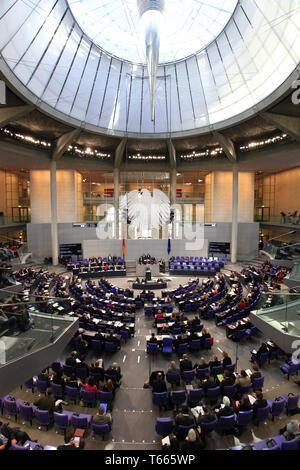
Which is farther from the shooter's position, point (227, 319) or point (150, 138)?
point (150, 138)

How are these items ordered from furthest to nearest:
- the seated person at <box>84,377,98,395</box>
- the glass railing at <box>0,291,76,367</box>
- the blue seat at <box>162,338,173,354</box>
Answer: the blue seat at <box>162,338,173,354</box> → the seated person at <box>84,377,98,395</box> → the glass railing at <box>0,291,76,367</box>

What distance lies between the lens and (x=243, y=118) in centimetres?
2009

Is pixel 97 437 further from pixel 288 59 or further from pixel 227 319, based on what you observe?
pixel 288 59

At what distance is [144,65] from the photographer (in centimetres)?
2167

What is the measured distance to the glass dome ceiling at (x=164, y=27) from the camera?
16.9 meters

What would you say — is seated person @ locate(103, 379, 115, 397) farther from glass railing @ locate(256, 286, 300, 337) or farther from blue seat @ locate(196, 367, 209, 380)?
glass railing @ locate(256, 286, 300, 337)

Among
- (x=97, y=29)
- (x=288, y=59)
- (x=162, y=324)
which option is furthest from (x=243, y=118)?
(x=162, y=324)

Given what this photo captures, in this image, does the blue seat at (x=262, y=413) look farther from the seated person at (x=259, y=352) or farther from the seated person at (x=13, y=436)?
the seated person at (x=13, y=436)

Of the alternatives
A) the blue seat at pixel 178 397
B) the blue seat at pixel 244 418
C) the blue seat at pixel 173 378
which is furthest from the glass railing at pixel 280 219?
the blue seat at pixel 178 397

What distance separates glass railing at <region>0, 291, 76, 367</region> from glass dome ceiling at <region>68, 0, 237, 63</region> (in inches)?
720

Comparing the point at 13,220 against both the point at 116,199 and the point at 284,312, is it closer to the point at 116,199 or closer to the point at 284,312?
the point at 116,199

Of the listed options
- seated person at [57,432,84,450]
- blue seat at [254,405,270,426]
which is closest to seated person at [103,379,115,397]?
seated person at [57,432,84,450]

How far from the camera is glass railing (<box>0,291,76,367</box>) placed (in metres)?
6.56
